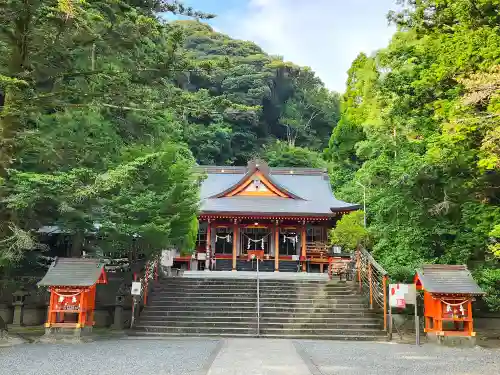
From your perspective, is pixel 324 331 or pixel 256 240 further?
pixel 256 240

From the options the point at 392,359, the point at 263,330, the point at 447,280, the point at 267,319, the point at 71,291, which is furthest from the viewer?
the point at 267,319

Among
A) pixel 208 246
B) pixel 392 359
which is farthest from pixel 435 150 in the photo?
pixel 208 246

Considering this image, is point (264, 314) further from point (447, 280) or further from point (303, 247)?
point (303, 247)

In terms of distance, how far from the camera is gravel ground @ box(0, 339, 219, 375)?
651 cm

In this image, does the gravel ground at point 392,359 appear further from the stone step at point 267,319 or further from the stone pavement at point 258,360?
the stone step at point 267,319

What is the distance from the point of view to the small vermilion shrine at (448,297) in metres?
10.2

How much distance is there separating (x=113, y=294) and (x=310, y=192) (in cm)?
1394

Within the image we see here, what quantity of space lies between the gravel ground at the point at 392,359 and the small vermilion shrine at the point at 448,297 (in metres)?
0.63

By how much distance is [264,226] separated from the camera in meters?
21.8

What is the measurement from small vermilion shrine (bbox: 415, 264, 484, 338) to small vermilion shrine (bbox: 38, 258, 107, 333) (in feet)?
27.8

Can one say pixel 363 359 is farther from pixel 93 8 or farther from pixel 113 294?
pixel 93 8

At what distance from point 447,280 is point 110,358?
27.0 feet

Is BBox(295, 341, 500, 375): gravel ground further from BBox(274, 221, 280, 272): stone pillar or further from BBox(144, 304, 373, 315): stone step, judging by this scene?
BBox(274, 221, 280, 272): stone pillar

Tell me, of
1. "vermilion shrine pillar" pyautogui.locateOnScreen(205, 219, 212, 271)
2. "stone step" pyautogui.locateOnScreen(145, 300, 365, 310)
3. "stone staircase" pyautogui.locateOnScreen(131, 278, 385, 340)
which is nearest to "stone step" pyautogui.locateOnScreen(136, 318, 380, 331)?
"stone staircase" pyautogui.locateOnScreen(131, 278, 385, 340)
